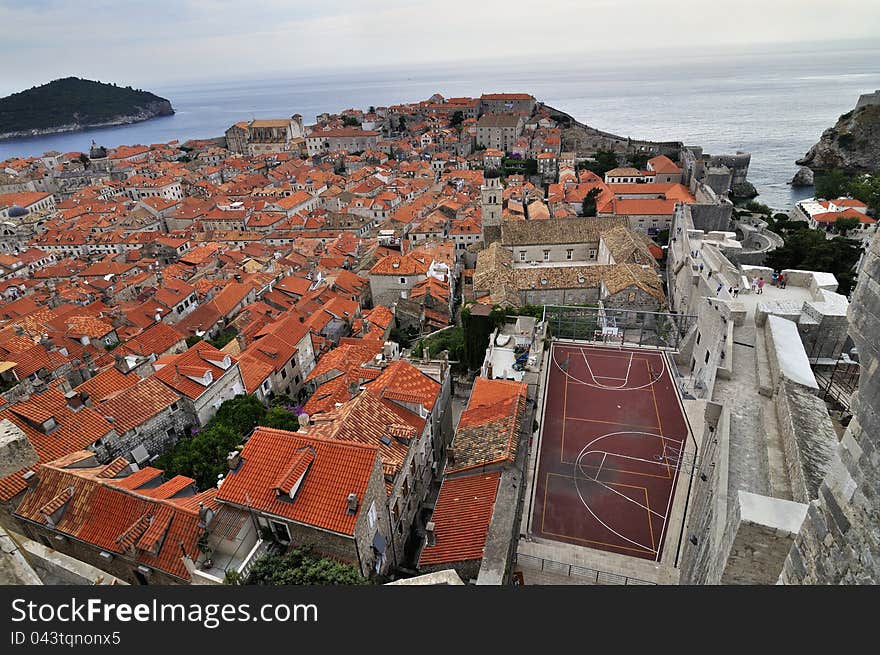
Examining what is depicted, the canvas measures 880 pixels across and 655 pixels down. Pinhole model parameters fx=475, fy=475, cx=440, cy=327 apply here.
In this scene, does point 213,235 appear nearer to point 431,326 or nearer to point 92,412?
point 431,326

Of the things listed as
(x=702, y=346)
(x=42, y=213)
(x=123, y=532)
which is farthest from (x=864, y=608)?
(x=42, y=213)

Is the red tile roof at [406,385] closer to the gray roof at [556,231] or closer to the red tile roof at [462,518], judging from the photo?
the red tile roof at [462,518]

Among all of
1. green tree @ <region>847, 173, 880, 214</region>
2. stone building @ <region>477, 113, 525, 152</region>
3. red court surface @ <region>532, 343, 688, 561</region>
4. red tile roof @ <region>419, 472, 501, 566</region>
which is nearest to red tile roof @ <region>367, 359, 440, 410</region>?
red tile roof @ <region>419, 472, 501, 566</region>

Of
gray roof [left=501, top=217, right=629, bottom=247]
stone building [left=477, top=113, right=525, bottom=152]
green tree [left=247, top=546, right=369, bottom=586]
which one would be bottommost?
green tree [left=247, top=546, right=369, bottom=586]

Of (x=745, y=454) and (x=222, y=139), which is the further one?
(x=222, y=139)

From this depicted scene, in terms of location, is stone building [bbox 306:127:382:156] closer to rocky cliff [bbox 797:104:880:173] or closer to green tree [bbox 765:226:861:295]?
rocky cliff [bbox 797:104:880:173]

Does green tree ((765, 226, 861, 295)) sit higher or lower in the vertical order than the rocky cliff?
lower
